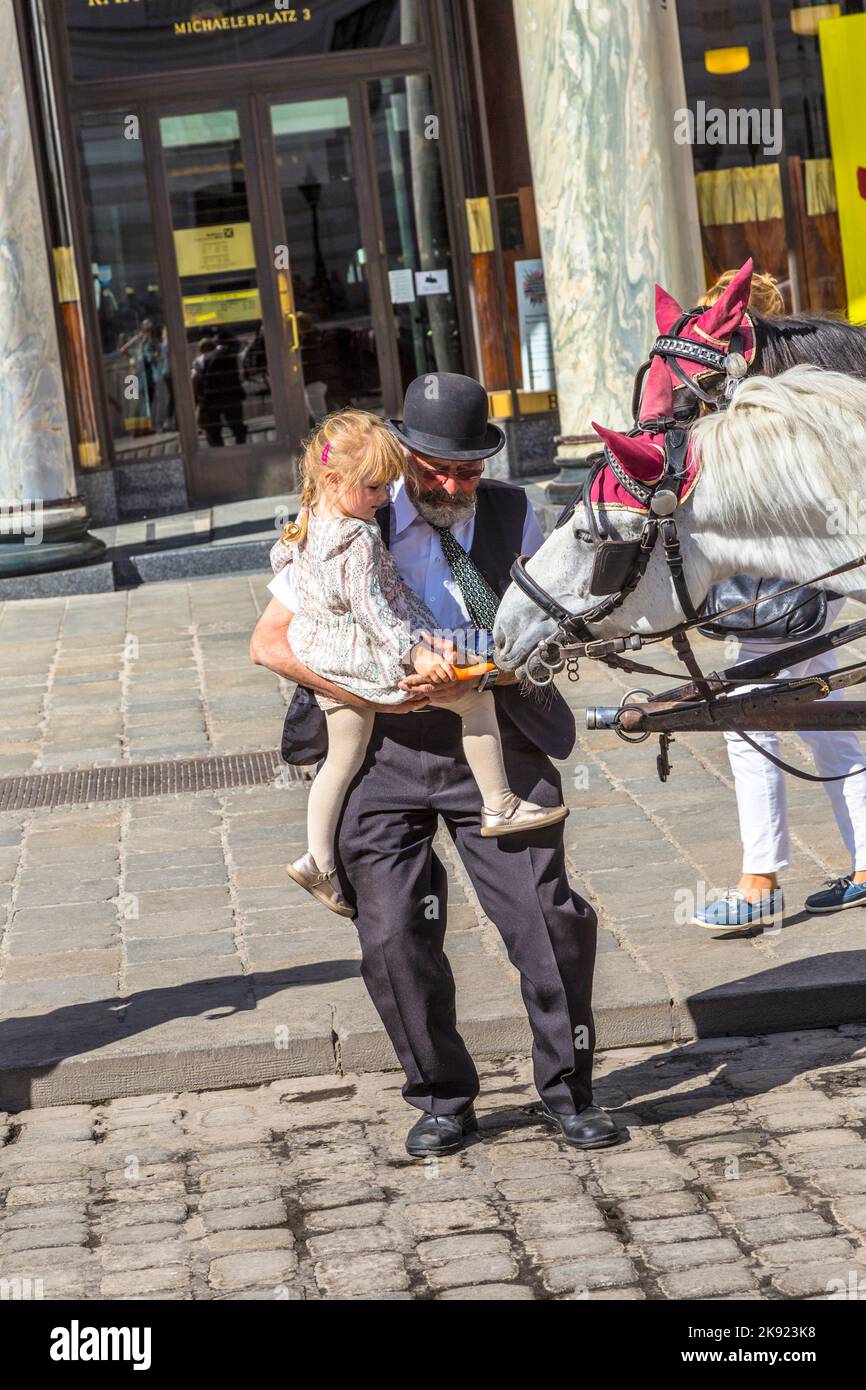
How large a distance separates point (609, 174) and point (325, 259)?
414 cm

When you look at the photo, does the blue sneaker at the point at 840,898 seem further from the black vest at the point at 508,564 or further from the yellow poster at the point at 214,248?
the yellow poster at the point at 214,248

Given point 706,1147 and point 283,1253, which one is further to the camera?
point 706,1147

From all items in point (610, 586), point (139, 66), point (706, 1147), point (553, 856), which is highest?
point (139, 66)

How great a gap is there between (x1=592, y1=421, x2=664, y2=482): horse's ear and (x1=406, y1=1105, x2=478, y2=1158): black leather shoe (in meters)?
1.63

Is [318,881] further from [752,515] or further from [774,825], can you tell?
[774,825]

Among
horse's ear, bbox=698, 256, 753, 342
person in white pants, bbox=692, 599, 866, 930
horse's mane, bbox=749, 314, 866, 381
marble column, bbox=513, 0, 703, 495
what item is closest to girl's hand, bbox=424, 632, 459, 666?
horse's mane, bbox=749, 314, 866, 381

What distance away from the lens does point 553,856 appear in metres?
3.95

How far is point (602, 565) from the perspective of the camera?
11.4 feet

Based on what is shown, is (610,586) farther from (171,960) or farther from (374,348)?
(374,348)

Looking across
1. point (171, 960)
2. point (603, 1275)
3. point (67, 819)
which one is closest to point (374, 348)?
point (67, 819)

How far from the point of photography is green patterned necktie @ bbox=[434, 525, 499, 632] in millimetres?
3857

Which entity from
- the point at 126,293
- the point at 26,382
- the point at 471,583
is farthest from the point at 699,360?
the point at 126,293

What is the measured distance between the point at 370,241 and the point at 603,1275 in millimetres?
11137

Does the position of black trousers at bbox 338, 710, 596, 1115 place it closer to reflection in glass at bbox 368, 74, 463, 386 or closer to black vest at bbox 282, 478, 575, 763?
black vest at bbox 282, 478, 575, 763
